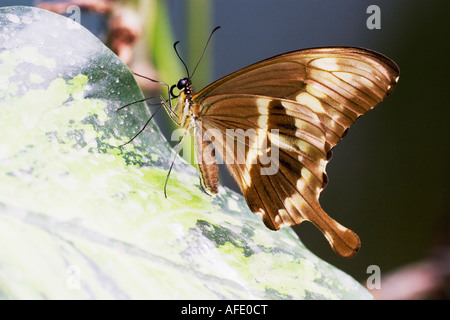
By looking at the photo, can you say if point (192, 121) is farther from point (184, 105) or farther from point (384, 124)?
point (384, 124)

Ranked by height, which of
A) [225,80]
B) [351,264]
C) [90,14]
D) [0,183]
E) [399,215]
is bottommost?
[351,264]

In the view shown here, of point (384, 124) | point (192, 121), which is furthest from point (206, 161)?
point (384, 124)

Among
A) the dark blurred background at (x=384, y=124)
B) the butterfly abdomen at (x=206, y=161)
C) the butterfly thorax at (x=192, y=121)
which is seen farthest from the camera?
the dark blurred background at (x=384, y=124)

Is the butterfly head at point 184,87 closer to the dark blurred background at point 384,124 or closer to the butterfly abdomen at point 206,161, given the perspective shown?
the butterfly abdomen at point 206,161

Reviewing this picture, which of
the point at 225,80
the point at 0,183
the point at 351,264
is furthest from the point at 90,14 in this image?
the point at 351,264

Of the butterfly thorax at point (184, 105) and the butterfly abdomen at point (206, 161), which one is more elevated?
the butterfly thorax at point (184, 105)

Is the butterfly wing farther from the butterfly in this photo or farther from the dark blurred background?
the dark blurred background

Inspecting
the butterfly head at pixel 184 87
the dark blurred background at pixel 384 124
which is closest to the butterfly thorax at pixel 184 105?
the butterfly head at pixel 184 87

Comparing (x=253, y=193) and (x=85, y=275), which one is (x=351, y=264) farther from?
(x=85, y=275)
